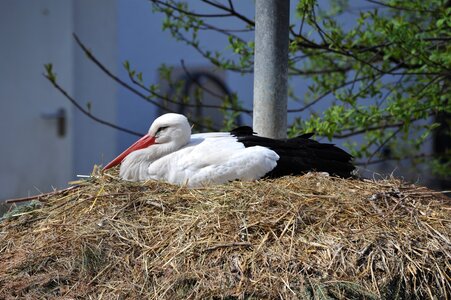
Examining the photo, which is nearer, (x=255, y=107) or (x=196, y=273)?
(x=196, y=273)

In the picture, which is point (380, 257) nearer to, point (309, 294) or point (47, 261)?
point (309, 294)

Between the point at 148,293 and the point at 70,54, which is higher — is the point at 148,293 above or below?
below

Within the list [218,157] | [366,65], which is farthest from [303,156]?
[366,65]

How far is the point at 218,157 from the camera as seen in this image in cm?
516

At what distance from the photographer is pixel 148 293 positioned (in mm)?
4035

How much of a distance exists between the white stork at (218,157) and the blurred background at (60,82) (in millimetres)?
5600

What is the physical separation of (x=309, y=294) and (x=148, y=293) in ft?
2.42

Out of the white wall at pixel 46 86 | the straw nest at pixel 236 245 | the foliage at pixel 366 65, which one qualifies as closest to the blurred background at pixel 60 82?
the white wall at pixel 46 86

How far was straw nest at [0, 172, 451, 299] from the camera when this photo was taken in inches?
158

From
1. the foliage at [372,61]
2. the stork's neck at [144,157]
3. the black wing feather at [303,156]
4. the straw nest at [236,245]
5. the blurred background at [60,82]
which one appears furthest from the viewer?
the blurred background at [60,82]

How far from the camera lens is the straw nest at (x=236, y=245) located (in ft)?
13.2

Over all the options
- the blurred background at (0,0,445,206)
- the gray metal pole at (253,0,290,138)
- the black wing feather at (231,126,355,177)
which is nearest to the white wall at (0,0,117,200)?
the blurred background at (0,0,445,206)

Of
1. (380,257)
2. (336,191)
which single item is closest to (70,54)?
(336,191)

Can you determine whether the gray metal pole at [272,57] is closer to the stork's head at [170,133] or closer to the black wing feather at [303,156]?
the black wing feather at [303,156]
